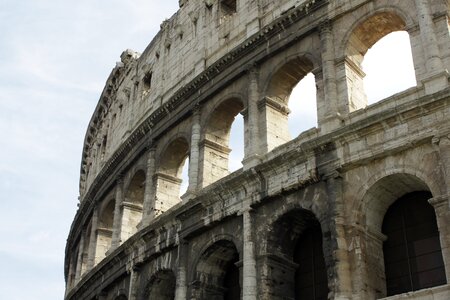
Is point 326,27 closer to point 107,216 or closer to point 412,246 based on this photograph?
point 412,246

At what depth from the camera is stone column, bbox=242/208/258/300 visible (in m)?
13.8

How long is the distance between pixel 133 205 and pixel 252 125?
260 inches

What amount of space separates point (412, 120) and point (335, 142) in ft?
5.32

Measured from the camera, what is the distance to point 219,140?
17.8 metres

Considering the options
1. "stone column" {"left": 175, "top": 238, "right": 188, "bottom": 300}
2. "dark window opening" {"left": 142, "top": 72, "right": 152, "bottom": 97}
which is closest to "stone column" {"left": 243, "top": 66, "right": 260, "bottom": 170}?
"stone column" {"left": 175, "top": 238, "right": 188, "bottom": 300}

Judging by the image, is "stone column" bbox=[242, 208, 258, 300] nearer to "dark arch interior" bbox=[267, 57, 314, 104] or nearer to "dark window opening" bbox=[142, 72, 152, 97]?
"dark arch interior" bbox=[267, 57, 314, 104]

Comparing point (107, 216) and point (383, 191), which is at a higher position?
point (107, 216)

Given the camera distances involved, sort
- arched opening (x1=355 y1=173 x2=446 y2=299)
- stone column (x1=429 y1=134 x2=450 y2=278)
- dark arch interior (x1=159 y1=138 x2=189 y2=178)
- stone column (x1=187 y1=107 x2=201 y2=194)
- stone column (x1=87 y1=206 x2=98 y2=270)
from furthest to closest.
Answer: stone column (x1=87 y1=206 x2=98 y2=270)
dark arch interior (x1=159 y1=138 x2=189 y2=178)
stone column (x1=187 y1=107 x2=201 y2=194)
arched opening (x1=355 y1=173 x2=446 y2=299)
stone column (x1=429 y1=134 x2=450 y2=278)

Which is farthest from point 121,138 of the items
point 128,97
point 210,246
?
point 210,246

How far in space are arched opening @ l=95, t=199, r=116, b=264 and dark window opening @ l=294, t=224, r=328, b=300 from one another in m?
9.80

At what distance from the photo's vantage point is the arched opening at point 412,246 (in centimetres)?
1210

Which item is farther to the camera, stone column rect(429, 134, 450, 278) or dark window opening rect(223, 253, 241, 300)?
dark window opening rect(223, 253, 241, 300)

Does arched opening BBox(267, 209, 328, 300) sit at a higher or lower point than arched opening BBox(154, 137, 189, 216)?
lower

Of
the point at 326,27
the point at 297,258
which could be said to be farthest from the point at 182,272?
the point at 326,27
